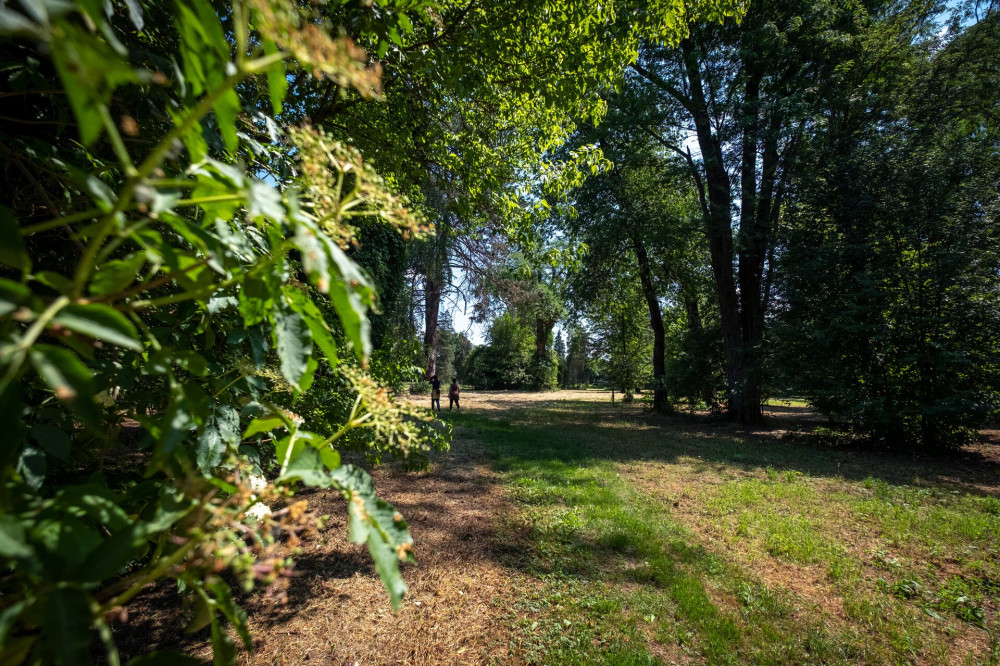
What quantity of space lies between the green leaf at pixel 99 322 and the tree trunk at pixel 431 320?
855 inches

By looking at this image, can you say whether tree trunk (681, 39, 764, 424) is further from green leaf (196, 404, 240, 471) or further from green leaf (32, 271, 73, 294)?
green leaf (32, 271, 73, 294)

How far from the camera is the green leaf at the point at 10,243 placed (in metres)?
0.55

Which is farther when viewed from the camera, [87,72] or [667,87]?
[667,87]

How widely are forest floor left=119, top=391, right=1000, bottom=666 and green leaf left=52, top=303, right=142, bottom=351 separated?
2.99 metres

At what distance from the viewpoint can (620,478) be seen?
6871 millimetres

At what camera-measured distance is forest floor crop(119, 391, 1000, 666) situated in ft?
9.52

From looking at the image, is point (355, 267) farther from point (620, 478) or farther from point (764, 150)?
point (764, 150)

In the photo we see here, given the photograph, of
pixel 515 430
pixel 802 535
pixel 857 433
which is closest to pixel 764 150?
pixel 857 433

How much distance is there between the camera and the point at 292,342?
833mm

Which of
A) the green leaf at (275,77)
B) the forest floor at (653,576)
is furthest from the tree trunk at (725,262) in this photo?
the green leaf at (275,77)

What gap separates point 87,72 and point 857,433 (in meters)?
13.2

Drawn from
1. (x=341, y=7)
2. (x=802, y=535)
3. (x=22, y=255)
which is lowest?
(x=802, y=535)

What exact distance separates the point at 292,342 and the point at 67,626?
1.56 ft

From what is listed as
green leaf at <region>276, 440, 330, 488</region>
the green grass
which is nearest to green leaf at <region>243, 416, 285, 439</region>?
Answer: green leaf at <region>276, 440, 330, 488</region>
